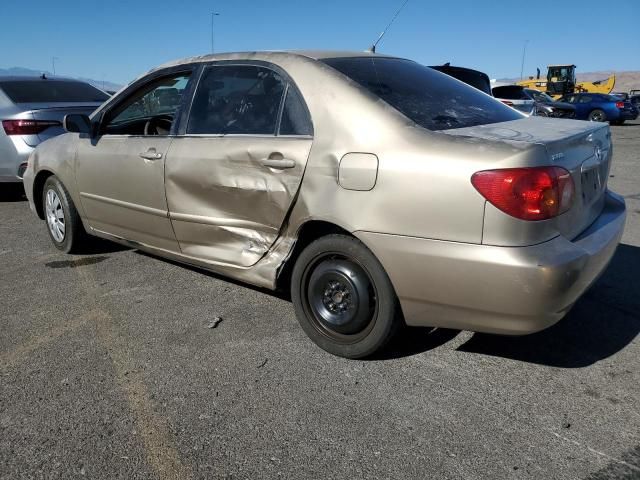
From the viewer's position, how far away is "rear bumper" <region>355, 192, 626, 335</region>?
2396 mm

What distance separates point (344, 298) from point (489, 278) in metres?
0.83

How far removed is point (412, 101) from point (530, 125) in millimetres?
667

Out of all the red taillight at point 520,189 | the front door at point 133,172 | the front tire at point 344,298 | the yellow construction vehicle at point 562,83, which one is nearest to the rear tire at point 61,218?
the front door at point 133,172

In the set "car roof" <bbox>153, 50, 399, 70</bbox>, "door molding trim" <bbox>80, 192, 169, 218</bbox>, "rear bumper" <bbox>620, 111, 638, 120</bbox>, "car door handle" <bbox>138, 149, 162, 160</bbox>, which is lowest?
"door molding trim" <bbox>80, 192, 169, 218</bbox>

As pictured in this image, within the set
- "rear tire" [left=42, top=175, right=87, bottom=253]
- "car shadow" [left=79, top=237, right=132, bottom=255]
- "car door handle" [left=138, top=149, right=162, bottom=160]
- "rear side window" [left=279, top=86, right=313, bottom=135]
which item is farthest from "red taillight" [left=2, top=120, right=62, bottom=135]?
"rear side window" [left=279, top=86, right=313, bottom=135]

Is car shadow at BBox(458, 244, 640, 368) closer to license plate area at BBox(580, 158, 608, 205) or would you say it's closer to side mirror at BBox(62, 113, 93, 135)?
license plate area at BBox(580, 158, 608, 205)

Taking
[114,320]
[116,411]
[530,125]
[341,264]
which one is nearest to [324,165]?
[341,264]

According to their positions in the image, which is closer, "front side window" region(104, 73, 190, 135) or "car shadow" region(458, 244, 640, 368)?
"car shadow" region(458, 244, 640, 368)

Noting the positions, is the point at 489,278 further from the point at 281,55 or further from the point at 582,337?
the point at 281,55

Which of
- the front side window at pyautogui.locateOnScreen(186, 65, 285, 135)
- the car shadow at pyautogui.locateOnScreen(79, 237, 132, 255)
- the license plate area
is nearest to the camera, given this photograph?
the license plate area

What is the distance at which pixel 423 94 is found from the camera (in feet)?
10.4

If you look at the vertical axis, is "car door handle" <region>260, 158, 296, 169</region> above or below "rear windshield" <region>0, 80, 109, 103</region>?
below

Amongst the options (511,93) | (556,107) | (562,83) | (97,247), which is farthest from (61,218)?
(562,83)

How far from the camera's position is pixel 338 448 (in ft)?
7.56
